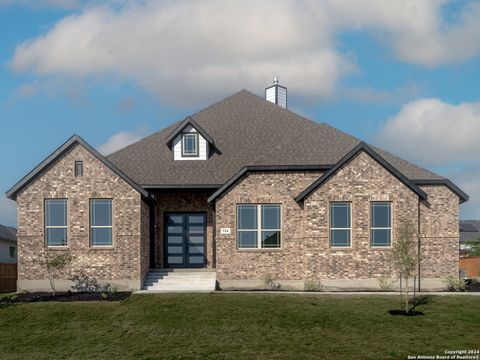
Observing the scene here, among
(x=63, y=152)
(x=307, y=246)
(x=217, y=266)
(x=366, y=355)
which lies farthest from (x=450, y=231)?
(x=63, y=152)

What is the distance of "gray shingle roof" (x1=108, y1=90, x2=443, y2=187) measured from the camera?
2656cm

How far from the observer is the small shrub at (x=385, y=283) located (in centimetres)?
2430

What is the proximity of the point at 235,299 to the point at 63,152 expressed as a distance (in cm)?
913

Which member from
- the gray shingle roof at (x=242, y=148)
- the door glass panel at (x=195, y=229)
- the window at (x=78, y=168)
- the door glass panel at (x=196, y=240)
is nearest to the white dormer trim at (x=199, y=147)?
the gray shingle roof at (x=242, y=148)

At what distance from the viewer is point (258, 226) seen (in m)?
25.4

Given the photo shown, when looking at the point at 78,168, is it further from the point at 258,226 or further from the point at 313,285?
the point at 313,285

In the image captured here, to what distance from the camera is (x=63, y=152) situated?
82.6ft

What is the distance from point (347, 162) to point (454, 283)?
6230 millimetres

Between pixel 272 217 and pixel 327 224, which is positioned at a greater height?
pixel 272 217

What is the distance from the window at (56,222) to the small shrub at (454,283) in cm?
1497

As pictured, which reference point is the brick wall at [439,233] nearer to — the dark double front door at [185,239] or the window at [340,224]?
the window at [340,224]

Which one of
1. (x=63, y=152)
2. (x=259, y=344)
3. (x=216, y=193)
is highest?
(x=63, y=152)

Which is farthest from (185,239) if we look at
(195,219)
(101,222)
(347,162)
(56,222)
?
(347,162)

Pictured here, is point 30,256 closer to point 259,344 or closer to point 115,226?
point 115,226
